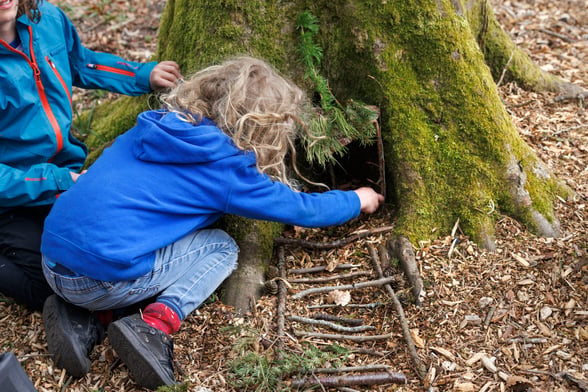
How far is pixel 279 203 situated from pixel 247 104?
54cm


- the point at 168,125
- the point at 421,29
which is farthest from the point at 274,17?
the point at 168,125

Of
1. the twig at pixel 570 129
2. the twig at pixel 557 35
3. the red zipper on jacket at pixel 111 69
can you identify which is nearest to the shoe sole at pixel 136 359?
the red zipper on jacket at pixel 111 69

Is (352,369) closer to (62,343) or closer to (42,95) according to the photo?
(62,343)

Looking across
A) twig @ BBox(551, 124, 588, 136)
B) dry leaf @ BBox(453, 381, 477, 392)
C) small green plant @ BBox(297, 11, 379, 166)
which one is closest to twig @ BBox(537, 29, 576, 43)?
twig @ BBox(551, 124, 588, 136)

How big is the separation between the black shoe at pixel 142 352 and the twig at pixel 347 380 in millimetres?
639

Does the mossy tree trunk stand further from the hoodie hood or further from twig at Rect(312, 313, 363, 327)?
the hoodie hood

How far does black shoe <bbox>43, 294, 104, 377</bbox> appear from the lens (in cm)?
262

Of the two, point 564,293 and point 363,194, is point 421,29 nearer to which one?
point 363,194

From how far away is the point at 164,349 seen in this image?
Answer: 2.60m

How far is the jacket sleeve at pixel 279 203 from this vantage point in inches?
103

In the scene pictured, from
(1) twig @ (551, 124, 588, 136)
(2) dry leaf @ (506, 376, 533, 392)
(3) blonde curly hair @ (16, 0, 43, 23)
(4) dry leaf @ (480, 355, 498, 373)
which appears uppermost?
(3) blonde curly hair @ (16, 0, 43, 23)

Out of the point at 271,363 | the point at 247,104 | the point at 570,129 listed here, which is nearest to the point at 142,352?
the point at 271,363

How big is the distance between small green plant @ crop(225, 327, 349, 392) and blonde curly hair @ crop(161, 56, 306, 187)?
0.96m

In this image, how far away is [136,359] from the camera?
97.6 inches
